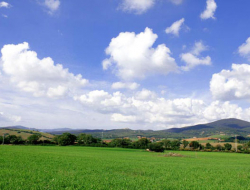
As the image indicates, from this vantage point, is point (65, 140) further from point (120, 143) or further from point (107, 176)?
point (107, 176)

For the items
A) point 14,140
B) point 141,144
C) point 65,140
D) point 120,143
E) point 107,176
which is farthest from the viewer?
point 120,143

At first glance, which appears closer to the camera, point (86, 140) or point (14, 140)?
point (14, 140)

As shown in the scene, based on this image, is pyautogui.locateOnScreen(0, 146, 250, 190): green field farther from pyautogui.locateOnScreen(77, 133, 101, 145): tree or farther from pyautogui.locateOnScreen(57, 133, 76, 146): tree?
pyautogui.locateOnScreen(77, 133, 101, 145): tree

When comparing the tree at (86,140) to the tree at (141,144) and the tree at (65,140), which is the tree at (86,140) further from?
the tree at (141,144)

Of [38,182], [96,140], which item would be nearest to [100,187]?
[38,182]

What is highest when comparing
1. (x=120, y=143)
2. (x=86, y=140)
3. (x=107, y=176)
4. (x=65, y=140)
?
(x=107, y=176)

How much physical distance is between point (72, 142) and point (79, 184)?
5142 inches

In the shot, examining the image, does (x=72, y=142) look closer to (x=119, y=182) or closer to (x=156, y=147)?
(x=156, y=147)

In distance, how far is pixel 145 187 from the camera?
1570 centimetres

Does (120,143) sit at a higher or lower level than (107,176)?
lower

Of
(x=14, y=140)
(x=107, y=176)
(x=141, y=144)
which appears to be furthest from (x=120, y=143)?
(x=107, y=176)

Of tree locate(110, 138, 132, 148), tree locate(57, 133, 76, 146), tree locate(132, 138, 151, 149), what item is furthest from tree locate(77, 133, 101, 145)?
tree locate(132, 138, 151, 149)

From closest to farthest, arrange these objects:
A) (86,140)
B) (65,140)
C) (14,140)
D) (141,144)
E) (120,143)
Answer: (14,140) < (65,140) < (141,144) < (120,143) < (86,140)

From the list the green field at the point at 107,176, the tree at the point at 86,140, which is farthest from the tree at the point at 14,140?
the green field at the point at 107,176
